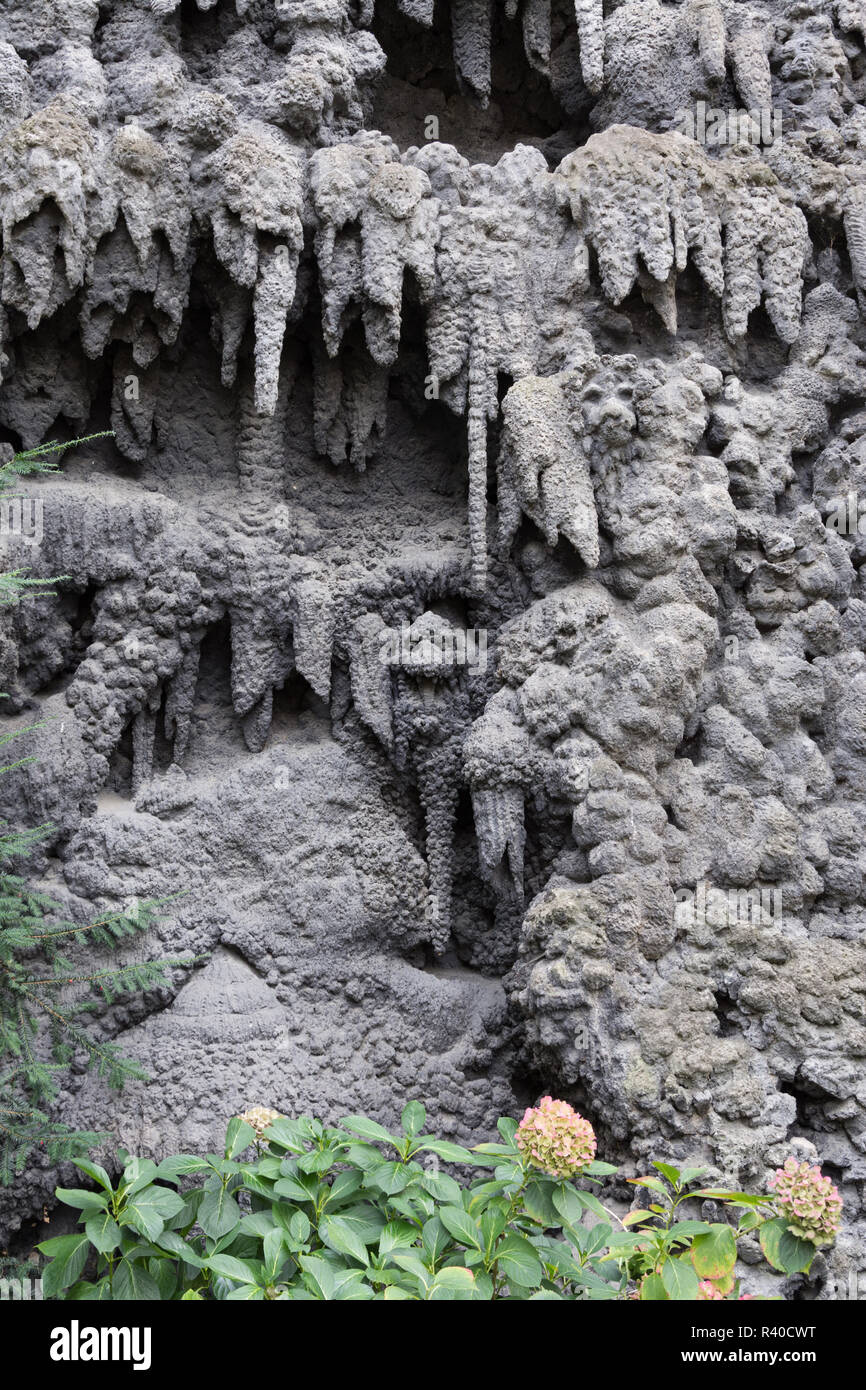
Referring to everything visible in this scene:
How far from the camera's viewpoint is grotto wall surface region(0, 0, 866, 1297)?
5.45m

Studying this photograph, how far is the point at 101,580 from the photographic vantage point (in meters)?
6.29

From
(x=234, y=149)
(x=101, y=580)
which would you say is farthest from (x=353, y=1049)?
(x=234, y=149)

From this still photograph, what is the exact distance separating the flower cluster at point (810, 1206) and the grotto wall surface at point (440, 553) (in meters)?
1.81

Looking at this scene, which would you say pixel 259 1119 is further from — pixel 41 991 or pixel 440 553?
pixel 440 553

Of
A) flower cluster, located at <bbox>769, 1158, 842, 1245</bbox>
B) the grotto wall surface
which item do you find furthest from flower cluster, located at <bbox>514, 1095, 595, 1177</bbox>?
the grotto wall surface

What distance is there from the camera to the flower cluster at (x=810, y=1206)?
3168mm

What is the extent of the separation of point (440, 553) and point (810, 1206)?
4091 millimetres

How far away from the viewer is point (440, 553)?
6586 mm

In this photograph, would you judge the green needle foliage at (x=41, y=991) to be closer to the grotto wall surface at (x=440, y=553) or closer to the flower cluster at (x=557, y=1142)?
the grotto wall surface at (x=440, y=553)

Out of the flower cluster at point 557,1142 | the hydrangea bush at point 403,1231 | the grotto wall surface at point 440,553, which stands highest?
the grotto wall surface at point 440,553

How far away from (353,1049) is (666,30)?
5.51m

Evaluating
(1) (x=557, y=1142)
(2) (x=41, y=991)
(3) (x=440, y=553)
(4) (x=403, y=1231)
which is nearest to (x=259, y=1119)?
(4) (x=403, y=1231)

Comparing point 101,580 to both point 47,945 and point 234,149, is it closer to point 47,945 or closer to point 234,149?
point 47,945

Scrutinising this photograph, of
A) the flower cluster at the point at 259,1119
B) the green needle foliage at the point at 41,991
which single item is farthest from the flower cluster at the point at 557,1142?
the green needle foliage at the point at 41,991
